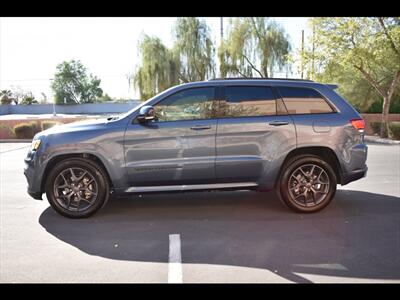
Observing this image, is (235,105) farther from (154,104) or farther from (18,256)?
(18,256)

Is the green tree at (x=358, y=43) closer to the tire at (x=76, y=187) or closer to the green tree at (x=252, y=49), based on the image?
the green tree at (x=252, y=49)

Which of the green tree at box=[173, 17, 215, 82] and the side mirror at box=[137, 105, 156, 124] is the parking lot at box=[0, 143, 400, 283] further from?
the green tree at box=[173, 17, 215, 82]

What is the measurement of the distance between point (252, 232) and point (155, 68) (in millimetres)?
24101

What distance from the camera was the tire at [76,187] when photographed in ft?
15.8

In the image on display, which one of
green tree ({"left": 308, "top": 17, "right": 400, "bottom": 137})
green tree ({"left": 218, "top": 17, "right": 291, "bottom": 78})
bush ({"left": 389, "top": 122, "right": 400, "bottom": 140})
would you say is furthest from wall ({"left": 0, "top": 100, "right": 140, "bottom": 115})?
bush ({"left": 389, "top": 122, "right": 400, "bottom": 140})

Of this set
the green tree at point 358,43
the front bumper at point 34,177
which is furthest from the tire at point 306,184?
the green tree at point 358,43

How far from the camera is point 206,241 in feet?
13.1

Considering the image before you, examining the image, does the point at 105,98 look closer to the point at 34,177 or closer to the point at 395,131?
the point at 395,131

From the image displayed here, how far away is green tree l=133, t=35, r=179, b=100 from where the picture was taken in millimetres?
26891

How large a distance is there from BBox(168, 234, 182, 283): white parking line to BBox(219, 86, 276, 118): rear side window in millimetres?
1855

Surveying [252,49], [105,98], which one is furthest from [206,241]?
[105,98]

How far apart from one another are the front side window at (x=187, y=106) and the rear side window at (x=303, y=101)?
1061 millimetres
